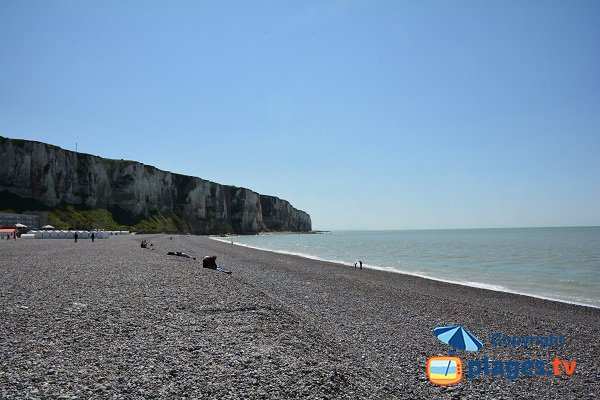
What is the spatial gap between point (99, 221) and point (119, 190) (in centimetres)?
1563

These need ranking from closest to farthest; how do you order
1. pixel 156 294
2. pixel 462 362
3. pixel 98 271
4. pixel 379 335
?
1. pixel 462 362
2. pixel 379 335
3. pixel 156 294
4. pixel 98 271

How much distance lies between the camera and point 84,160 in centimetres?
9988

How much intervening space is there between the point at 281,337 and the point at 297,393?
274 centimetres

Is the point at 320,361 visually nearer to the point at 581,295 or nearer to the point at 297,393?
the point at 297,393

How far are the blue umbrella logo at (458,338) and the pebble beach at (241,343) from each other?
0.28 meters

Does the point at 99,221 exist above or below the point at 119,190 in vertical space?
below

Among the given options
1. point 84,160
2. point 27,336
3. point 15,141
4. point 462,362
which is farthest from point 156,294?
point 84,160

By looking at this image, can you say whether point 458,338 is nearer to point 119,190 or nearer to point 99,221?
point 99,221

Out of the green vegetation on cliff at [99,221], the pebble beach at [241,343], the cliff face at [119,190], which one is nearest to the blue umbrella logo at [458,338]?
Answer: the pebble beach at [241,343]

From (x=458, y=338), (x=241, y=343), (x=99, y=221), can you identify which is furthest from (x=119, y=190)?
(x=458, y=338)

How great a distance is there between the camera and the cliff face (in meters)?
86.4

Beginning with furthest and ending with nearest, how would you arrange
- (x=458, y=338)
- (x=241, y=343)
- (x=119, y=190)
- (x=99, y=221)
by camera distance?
(x=119, y=190) < (x=99, y=221) < (x=458, y=338) < (x=241, y=343)

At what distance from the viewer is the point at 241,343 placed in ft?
26.0

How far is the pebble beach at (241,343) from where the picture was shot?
5973 millimetres
